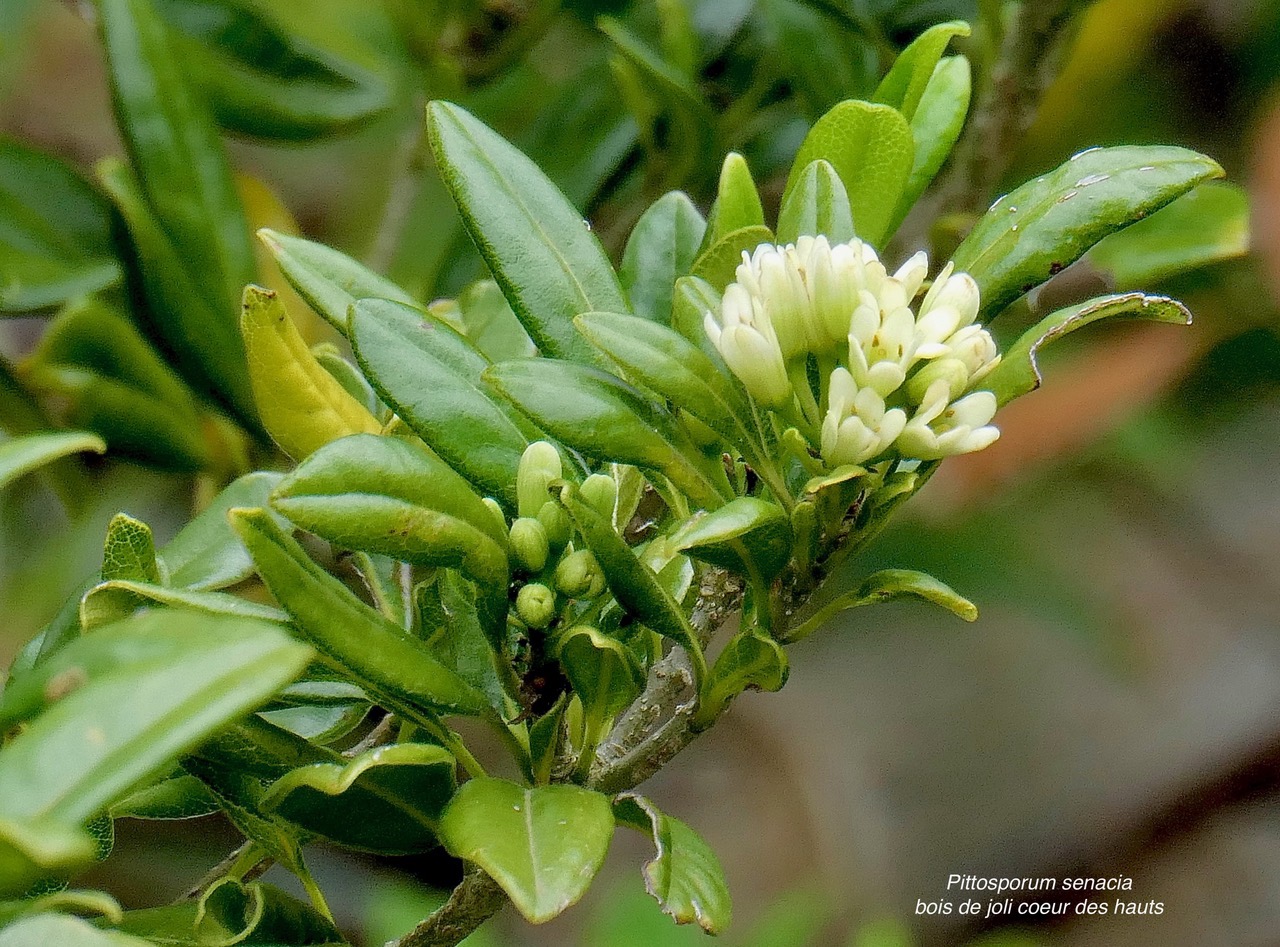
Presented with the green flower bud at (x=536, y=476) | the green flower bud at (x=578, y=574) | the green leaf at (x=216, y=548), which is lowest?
the green leaf at (x=216, y=548)

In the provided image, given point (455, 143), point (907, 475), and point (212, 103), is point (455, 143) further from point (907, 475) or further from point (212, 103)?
point (212, 103)

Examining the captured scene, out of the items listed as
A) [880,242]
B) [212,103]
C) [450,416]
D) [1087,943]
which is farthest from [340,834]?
[1087,943]

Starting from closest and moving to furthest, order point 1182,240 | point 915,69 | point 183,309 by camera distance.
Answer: point 915,69, point 1182,240, point 183,309

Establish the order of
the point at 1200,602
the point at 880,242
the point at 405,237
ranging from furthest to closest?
the point at 1200,602 < the point at 405,237 < the point at 880,242

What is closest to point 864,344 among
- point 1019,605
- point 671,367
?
point 671,367

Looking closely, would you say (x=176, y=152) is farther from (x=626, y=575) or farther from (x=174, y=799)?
(x=626, y=575)

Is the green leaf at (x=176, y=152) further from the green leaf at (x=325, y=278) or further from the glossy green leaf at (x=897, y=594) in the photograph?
the glossy green leaf at (x=897, y=594)

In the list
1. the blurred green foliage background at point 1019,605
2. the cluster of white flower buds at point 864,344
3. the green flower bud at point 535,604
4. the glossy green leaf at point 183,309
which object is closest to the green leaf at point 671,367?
the cluster of white flower buds at point 864,344
